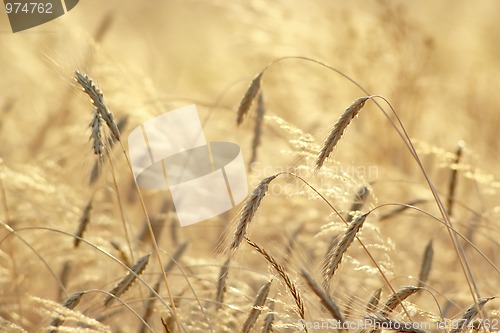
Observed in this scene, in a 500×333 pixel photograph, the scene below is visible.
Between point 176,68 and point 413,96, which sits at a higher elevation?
point 176,68

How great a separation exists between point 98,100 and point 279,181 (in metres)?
1.75

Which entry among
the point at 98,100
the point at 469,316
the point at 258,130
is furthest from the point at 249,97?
the point at 469,316

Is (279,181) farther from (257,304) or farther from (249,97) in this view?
(257,304)

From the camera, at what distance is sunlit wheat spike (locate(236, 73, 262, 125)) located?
7.46 feet

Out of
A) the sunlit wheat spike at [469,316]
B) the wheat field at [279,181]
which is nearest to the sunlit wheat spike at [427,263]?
the wheat field at [279,181]

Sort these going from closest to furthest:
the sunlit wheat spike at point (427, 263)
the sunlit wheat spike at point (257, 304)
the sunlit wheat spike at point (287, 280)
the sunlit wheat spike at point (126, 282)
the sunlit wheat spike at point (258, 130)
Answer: the sunlit wheat spike at point (287, 280), the sunlit wheat spike at point (257, 304), the sunlit wheat spike at point (126, 282), the sunlit wheat spike at point (427, 263), the sunlit wheat spike at point (258, 130)

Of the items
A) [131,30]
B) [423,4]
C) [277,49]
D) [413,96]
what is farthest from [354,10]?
[131,30]

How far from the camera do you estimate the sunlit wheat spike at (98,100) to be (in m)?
1.72

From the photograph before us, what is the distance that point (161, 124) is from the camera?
3035 millimetres

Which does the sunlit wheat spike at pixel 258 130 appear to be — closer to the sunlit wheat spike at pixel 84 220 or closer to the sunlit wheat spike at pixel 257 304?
the sunlit wheat spike at pixel 84 220

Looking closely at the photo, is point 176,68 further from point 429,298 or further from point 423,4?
point 429,298

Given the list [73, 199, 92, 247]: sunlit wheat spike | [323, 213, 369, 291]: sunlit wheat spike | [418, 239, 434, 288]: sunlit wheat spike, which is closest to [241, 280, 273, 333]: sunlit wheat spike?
[323, 213, 369, 291]: sunlit wheat spike

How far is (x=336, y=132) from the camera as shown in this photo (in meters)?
1.75

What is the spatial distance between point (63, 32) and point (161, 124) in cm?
104
